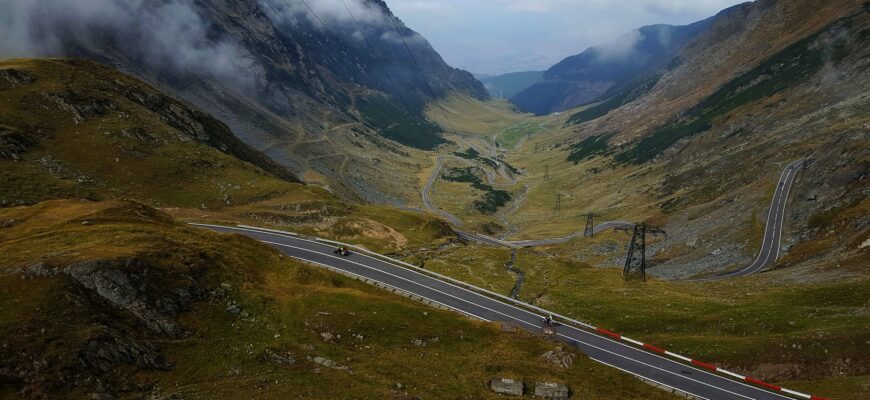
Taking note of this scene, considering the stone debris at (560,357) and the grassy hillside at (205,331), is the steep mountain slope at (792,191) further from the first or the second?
the grassy hillside at (205,331)

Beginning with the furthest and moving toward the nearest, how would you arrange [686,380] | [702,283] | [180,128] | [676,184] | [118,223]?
1. [676,184]
2. [180,128]
3. [702,283]
4. [118,223]
5. [686,380]

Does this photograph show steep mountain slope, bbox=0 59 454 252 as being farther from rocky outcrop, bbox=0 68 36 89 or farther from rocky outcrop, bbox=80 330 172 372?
rocky outcrop, bbox=80 330 172 372

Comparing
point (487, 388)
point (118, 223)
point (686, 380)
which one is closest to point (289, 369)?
point (487, 388)

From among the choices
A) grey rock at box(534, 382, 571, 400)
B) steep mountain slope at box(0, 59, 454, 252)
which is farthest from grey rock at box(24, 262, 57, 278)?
steep mountain slope at box(0, 59, 454, 252)

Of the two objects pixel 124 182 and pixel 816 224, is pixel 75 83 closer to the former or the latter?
pixel 124 182

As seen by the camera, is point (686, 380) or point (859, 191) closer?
point (686, 380)

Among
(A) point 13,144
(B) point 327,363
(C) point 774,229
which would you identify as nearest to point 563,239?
(C) point 774,229
